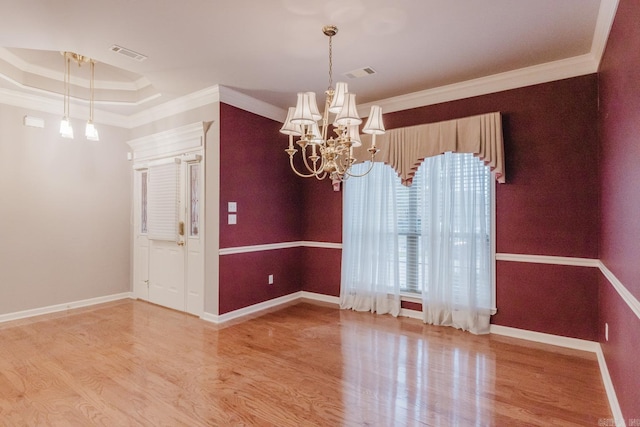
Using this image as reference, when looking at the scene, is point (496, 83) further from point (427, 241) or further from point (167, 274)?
point (167, 274)

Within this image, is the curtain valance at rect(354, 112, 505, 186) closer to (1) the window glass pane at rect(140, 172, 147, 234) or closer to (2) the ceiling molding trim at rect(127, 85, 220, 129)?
(2) the ceiling molding trim at rect(127, 85, 220, 129)

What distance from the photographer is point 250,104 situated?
4.29 meters

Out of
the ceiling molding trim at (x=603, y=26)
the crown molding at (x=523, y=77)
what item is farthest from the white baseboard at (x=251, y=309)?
the ceiling molding trim at (x=603, y=26)

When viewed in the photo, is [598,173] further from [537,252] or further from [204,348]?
[204,348]

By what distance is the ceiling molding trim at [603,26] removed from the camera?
2236 millimetres

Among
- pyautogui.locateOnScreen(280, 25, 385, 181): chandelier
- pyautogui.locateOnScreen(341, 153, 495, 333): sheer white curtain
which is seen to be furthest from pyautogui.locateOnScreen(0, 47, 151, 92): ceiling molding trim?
pyautogui.locateOnScreen(341, 153, 495, 333): sheer white curtain

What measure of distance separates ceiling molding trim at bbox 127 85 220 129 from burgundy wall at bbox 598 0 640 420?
358cm

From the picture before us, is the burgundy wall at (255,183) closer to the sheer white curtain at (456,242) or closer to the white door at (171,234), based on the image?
the white door at (171,234)

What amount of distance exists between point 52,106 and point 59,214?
140cm

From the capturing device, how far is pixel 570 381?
254cm

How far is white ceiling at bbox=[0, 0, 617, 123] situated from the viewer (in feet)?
7.83

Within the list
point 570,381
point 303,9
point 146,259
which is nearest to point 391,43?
point 303,9

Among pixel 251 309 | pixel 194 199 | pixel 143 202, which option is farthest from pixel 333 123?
pixel 143 202

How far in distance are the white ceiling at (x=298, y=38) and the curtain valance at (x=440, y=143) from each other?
503 millimetres
